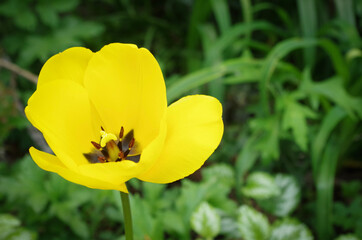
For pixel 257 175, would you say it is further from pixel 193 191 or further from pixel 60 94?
pixel 60 94

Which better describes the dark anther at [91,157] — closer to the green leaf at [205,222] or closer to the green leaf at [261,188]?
the green leaf at [205,222]

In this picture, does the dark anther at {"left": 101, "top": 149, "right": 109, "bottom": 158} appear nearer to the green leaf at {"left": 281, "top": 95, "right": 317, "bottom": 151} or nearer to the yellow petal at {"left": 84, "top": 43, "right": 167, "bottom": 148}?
the yellow petal at {"left": 84, "top": 43, "right": 167, "bottom": 148}

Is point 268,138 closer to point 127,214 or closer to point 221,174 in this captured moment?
point 221,174

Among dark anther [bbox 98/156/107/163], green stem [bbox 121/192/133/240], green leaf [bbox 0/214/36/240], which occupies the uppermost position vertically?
dark anther [bbox 98/156/107/163]

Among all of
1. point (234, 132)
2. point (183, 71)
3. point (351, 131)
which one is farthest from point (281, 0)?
point (351, 131)

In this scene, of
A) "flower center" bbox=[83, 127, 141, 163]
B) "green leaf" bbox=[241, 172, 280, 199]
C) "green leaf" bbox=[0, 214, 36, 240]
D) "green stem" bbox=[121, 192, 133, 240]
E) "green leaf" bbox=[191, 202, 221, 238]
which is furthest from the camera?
"green leaf" bbox=[241, 172, 280, 199]

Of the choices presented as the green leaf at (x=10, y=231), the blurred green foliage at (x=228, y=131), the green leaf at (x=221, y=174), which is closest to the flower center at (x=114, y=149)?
the blurred green foliage at (x=228, y=131)

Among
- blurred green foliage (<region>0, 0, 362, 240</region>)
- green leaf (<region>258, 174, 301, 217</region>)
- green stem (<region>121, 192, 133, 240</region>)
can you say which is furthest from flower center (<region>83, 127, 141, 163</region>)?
green leaf (<region>258, 174, 301, 217</region>)

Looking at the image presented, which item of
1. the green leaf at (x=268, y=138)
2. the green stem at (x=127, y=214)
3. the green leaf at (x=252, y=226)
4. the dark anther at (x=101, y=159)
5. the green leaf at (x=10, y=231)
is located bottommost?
the green stem at (x=127, y=214)
